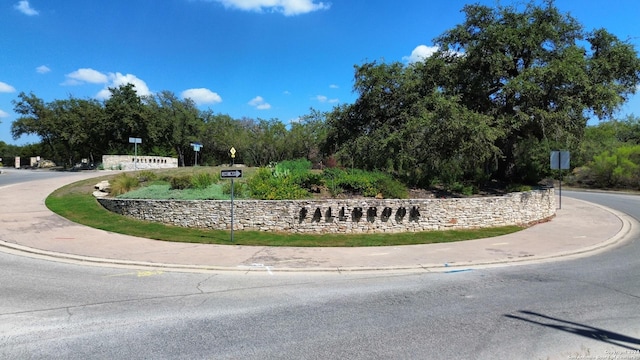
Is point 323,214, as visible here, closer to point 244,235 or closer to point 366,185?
point 366,185

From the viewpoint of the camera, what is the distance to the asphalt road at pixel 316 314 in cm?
487

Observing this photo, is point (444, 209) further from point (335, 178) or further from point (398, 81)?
point (398, 81)

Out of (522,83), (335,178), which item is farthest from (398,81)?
(335,178)

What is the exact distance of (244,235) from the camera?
1377cm

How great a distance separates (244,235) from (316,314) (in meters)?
8.01

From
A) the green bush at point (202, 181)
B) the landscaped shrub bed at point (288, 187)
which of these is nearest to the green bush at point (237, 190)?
the landscaped shrub bed at point (288, 187)

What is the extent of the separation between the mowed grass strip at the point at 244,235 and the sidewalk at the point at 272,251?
0.61 metres

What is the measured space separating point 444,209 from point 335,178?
15.6 ft

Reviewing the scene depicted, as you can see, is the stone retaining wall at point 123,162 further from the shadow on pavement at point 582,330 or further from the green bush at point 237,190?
the shadow on pavement at point 582,330

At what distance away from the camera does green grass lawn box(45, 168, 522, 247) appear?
1277cm

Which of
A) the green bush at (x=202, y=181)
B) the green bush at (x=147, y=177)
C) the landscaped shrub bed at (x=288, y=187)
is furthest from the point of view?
the green bush at (x=147, y=177)

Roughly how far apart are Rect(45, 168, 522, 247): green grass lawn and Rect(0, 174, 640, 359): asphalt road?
3.79m

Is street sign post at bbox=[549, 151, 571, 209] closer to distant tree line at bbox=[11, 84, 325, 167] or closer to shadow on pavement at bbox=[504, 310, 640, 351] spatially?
shadow on pavement at bbox=[504, 310, 640, 351]

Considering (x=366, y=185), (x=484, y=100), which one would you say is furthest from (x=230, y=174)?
(x=484, y=100)
